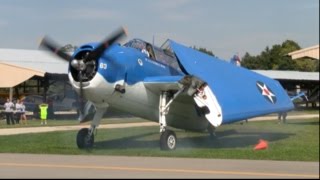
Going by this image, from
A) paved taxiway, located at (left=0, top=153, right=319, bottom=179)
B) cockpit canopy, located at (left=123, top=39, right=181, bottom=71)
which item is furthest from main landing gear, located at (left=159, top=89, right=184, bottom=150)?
paved taxiway, located at (left=0, top=153, right=319, bottom=179)

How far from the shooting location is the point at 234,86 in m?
14.6

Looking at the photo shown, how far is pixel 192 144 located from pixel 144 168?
291 inches

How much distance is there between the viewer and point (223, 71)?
15062 millimetres

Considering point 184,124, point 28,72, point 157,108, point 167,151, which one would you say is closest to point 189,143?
point 184,124

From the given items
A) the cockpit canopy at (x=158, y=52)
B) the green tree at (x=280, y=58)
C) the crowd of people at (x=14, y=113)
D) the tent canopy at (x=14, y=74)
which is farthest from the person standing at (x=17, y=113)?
the green tree at (x=280, y=58)

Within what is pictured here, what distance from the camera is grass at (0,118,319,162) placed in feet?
42.9

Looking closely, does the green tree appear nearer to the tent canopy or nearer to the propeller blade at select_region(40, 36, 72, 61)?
the propeller blade at select_region(40, 36, 72, 61)

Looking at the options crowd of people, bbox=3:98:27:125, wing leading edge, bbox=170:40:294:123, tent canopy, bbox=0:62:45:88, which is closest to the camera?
wing leading edge, bbox=170:40:294:123

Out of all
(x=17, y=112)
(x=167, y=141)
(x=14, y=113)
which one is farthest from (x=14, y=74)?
(x=167, y=141)

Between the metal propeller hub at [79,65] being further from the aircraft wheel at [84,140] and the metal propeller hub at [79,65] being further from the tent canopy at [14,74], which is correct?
the tent canopy at [14,74]

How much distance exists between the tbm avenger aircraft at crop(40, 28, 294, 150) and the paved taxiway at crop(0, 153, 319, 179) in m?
2.51

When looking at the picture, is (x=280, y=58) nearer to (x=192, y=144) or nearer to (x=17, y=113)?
(x=192, y=144)

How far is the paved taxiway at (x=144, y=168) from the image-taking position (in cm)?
911

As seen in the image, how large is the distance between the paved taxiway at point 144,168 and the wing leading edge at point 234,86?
108 inches
